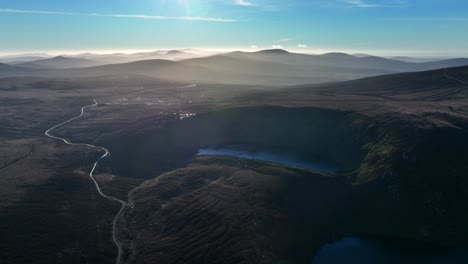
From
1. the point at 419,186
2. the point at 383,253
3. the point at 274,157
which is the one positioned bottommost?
the point at 383,253

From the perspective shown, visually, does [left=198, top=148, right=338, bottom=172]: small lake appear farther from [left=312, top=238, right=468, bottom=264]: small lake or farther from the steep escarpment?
[left=312, top=238, right=468, bottom=264]: small lake

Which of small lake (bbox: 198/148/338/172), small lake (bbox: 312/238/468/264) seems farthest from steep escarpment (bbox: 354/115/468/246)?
small lake (bbox: 198/148/338/172)

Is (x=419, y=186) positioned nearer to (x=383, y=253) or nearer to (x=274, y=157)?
(x=383, y=253)

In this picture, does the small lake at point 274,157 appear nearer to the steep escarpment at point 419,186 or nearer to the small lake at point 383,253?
the steep escarpment at point 419,186

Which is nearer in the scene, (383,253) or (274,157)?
(383,253)

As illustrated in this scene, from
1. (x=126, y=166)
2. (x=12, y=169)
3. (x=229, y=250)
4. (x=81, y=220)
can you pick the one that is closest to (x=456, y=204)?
(x=229, y=250)

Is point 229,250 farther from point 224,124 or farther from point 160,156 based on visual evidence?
point 224,124

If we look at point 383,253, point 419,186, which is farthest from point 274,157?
point 383,253
